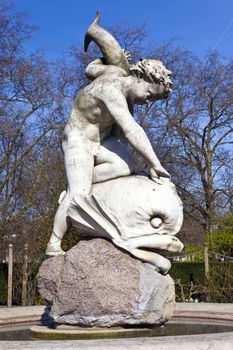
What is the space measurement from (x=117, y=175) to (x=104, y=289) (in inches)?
49.9

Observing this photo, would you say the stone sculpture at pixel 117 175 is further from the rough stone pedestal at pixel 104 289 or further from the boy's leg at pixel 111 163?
the rough stone pedestal at pixel 104 289

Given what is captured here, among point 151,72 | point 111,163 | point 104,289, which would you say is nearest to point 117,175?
point 111,163

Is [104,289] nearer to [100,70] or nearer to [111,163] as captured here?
[111,163]

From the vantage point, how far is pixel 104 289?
17.0ft

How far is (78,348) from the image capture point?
3623mm

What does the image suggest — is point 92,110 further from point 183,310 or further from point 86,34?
point 183,310

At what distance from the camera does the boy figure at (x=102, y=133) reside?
5703mm

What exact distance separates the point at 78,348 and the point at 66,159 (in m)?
2.67

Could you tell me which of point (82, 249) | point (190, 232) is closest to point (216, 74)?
point (190, 232)

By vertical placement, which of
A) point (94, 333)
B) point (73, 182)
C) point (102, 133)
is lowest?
point (94, 333)

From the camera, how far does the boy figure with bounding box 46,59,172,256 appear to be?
5703mm

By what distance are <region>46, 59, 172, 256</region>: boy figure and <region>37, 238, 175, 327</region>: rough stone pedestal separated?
1.58 feet

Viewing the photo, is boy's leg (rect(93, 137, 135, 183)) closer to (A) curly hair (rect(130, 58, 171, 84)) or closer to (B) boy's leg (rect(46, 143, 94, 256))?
(B) boy's leg (rect(46, 143, 94, 256))

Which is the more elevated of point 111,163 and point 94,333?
point 111,163
